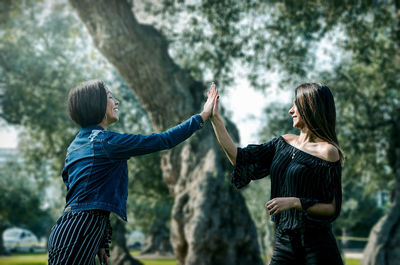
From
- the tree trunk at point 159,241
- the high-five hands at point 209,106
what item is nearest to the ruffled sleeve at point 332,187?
the high-five hands at point 209,106

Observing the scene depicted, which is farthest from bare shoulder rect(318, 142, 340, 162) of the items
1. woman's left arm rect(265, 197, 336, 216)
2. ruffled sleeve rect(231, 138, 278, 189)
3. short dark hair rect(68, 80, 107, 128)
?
short dark hair rect(68, 80, 107, 128)

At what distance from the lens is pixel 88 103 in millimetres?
3156

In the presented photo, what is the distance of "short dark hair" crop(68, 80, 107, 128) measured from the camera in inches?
124

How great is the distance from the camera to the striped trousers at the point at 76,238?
2822 mm

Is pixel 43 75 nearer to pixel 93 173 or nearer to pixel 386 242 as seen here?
pixel 386 242

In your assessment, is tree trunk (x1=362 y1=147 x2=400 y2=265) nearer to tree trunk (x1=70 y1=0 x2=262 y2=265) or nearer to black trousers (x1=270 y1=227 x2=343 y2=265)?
tree trunk (x1=70 y1=0 x2=262 y2=265)

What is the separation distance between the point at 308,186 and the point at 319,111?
576mm

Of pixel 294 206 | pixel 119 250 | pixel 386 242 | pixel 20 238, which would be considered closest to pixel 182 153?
pixel 386 242

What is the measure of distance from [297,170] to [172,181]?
379 inches

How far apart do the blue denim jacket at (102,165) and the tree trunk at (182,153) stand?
7959 millimetres

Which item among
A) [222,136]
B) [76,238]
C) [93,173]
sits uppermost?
[222,136]

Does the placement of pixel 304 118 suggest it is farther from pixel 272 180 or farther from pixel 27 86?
pixel 27 86

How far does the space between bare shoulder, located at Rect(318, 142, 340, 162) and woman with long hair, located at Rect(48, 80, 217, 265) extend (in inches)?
38.6

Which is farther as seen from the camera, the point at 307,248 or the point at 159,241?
the point at 159,241
